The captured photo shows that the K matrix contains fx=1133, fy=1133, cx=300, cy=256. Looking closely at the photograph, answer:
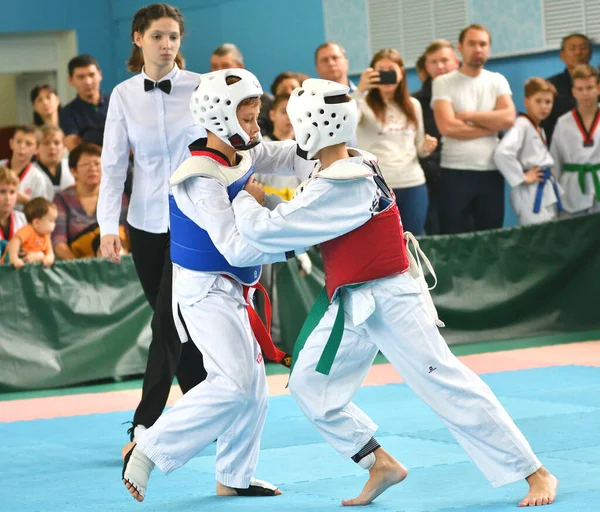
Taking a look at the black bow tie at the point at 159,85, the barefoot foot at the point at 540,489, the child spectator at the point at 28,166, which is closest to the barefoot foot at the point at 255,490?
the barefoot foot at the point at 540,489

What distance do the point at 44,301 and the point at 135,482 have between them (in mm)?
4112

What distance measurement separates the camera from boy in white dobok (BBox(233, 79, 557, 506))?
3.85m

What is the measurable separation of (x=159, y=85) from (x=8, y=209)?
10.6 feet

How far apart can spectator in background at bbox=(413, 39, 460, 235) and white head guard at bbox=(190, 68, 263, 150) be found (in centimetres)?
486

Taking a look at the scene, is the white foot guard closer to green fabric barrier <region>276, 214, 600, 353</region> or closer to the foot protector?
the foot protector

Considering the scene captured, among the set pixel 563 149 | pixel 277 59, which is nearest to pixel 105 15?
pixel 277 59

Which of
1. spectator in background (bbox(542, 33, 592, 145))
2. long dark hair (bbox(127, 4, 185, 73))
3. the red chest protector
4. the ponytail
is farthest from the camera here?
spectator in background (bbox(542, 33, 592, 145))

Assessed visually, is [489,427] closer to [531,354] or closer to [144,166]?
[144,166]

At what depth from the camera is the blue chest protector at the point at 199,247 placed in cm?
417

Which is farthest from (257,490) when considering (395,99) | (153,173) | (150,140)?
(395,99)

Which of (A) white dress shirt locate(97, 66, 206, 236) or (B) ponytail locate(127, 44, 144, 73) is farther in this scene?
(B) ponytail locate(127, 44, 144, 73)

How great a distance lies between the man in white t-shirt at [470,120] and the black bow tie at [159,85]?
4099 mm

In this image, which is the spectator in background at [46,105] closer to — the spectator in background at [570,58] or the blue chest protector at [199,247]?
the spectator in background at [570,58]

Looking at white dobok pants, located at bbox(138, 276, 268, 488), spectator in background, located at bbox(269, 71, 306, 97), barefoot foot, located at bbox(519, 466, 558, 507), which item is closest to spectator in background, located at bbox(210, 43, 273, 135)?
spectator in background, located at bbox(269, 71, 306, 97)
